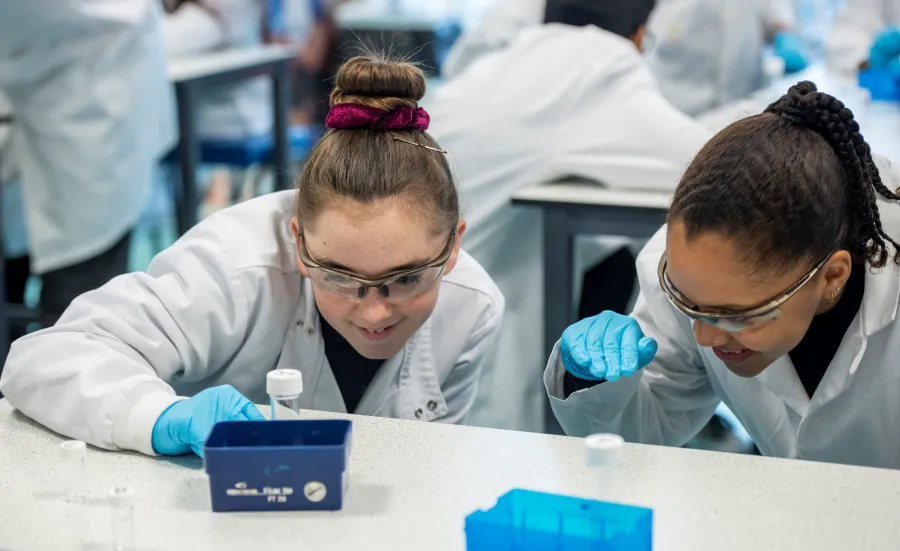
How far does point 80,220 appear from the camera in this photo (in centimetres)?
273

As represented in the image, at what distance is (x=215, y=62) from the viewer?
142 inches

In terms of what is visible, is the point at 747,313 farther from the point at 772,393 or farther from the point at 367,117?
the point at 367,117

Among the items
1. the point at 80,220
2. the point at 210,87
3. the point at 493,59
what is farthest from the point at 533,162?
the point at 210,87

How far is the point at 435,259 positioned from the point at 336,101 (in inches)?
9.7

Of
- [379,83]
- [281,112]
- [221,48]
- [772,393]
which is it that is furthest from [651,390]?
[221,48]

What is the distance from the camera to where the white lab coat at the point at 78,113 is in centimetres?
258

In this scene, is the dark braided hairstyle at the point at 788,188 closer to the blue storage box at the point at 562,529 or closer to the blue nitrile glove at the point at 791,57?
the blue storage box at the point at 562,529

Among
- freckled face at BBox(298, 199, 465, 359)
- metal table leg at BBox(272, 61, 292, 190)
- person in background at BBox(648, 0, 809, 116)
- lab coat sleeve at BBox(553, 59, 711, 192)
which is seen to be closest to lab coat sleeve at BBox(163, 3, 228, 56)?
metal table leg at BBox(272, 61, 292, 190)

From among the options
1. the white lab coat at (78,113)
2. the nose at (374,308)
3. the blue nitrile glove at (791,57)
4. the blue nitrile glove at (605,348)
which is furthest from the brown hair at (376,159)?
the blue nitrile glove at (791,57)

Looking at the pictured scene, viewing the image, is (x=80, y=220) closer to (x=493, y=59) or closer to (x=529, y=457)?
(x=493, y=59)

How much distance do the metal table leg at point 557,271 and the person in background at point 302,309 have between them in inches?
31.6

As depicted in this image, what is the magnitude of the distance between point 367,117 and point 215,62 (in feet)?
7.99

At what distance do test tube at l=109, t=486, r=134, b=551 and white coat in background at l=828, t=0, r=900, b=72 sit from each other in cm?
350

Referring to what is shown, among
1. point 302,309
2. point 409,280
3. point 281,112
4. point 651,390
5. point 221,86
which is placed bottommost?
point 281,112
